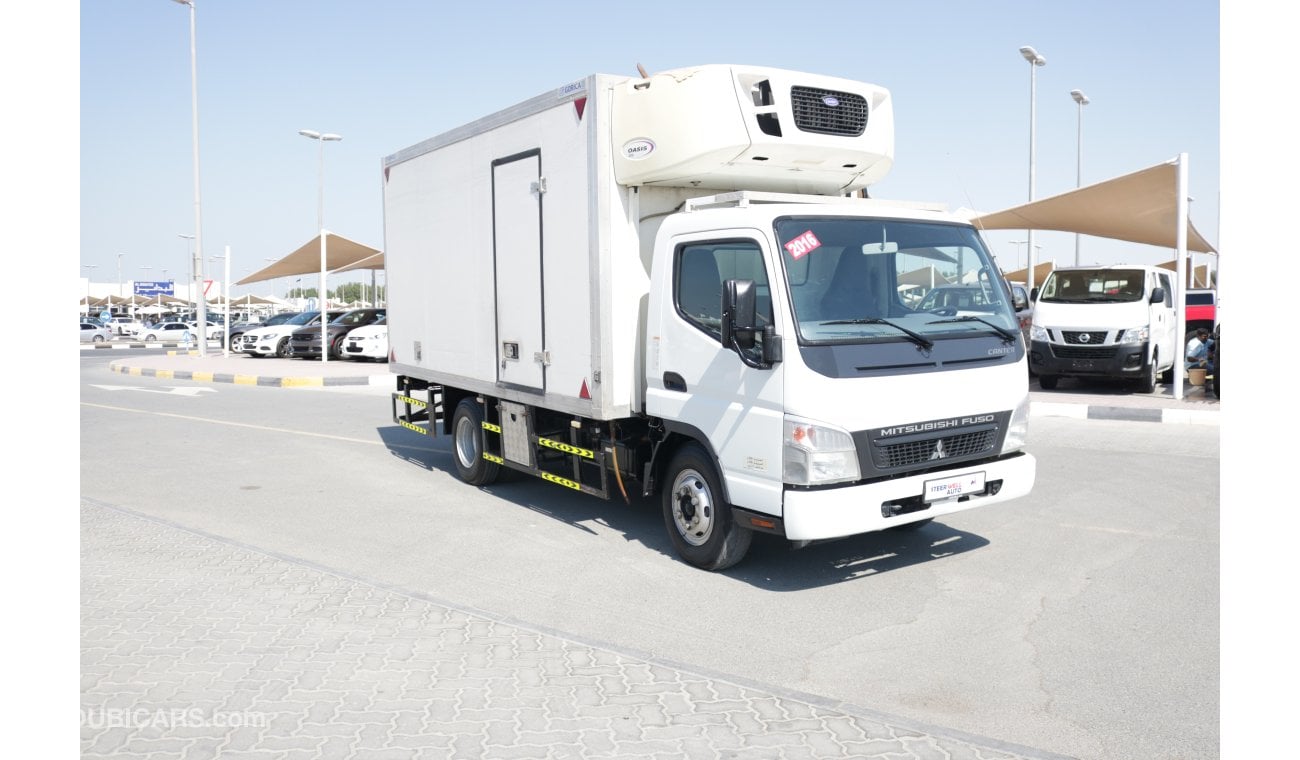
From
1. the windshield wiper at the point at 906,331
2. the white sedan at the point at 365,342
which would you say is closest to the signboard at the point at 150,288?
the white sedan at the point at 365,342

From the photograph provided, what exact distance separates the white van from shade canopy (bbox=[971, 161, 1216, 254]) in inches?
42.4

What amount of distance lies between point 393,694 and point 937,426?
335cm

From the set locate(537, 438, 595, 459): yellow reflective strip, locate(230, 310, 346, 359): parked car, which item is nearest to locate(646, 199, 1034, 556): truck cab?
locate(537, 438, 595, 459): yellow reflective strip

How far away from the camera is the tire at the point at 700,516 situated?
6.21 m

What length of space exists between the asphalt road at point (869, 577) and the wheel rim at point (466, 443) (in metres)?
0.27

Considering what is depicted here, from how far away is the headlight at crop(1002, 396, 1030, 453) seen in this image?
6.26 metres

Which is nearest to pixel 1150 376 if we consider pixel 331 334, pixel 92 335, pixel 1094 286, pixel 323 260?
pixel 1094 286

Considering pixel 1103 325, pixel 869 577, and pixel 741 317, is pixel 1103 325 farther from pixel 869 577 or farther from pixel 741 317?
pixel 741 317

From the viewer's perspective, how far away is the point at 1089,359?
15.9m

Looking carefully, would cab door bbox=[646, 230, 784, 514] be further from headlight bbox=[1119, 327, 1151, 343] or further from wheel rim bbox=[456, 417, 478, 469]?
headlight bbox=[1119, 327, 1151, 343]

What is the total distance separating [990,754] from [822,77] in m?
4.49

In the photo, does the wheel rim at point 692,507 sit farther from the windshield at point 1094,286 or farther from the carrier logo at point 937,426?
the windshield at point 1094,286

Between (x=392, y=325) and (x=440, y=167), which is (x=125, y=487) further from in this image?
(x=440, y=167)
